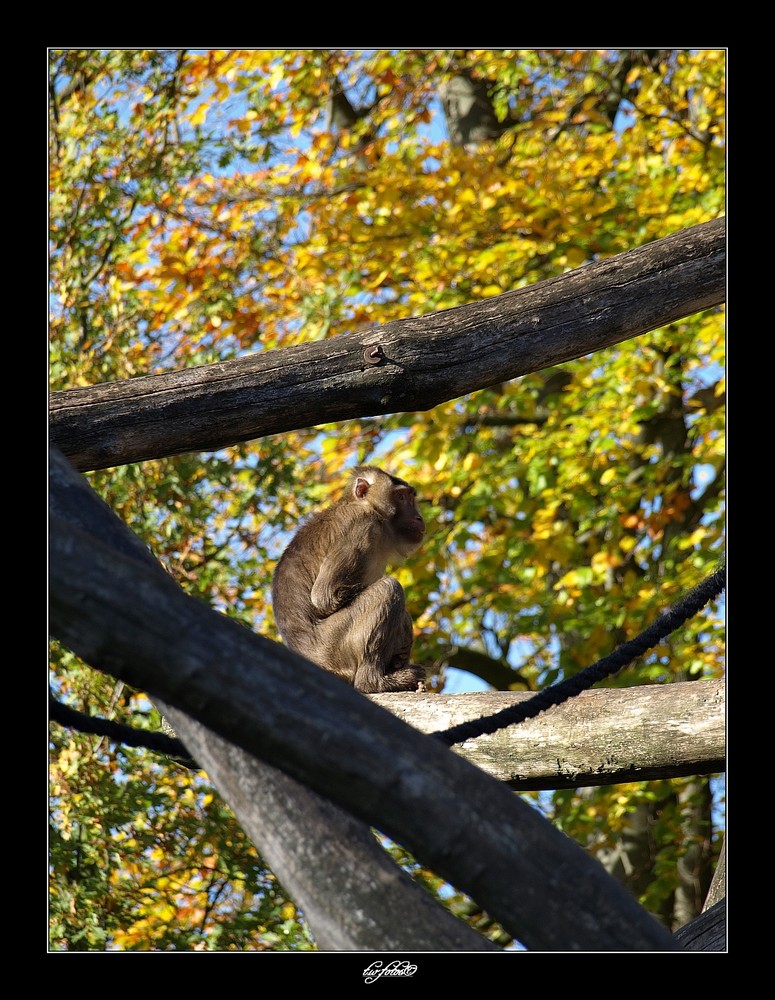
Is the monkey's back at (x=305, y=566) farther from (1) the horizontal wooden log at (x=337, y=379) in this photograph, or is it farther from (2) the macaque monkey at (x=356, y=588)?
(1) the horizontal wooden log at (x=337, y=379)

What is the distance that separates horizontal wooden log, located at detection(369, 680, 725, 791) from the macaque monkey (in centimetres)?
170

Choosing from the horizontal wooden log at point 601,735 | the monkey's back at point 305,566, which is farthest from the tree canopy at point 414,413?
the horizontal wooden log at point 601,735

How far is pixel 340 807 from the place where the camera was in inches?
80.6

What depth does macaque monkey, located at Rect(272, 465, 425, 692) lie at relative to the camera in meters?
5.70

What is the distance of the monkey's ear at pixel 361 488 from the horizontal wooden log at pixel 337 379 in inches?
107

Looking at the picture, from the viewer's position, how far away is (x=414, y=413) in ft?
24.2

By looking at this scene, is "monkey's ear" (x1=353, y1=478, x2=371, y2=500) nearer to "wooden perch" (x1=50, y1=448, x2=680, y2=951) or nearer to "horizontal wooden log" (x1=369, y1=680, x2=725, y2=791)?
"horizontal wooden log" (x1=369, y1=680, x2=725, y2=791)

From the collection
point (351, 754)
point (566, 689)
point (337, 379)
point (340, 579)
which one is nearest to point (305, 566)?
point (340, 579)

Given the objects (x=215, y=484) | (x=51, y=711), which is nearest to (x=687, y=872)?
(x=215, y=484)

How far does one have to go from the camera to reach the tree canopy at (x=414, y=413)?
749cm

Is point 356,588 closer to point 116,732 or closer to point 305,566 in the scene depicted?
point 305,566

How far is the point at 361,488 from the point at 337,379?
289cm

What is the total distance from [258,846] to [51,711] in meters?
0.75

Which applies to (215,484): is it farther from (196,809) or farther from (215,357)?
(196,809)
